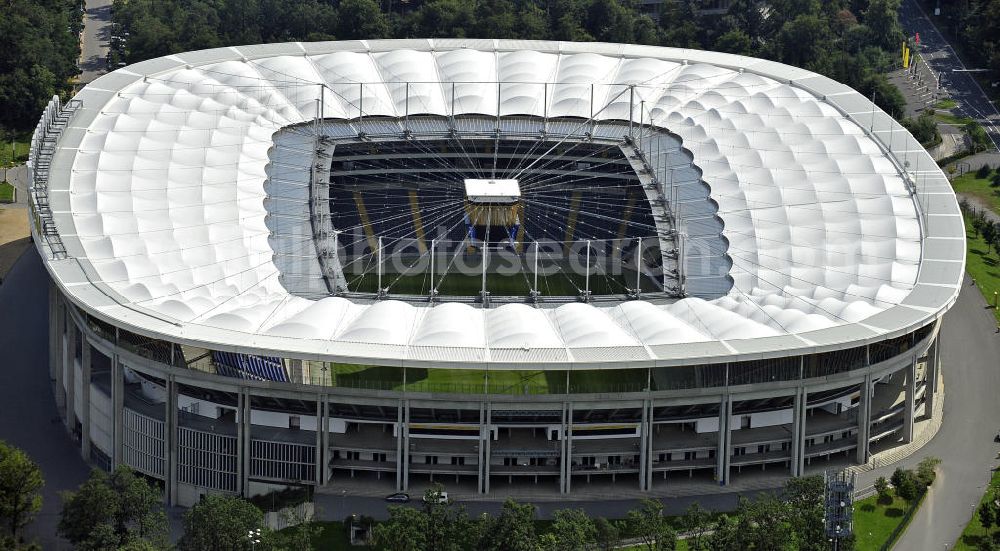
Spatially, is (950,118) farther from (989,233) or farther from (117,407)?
(117,407)

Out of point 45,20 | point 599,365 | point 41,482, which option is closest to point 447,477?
point 599,365

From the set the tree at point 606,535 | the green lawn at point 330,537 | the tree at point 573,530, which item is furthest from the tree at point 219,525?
the tree at point 606,535

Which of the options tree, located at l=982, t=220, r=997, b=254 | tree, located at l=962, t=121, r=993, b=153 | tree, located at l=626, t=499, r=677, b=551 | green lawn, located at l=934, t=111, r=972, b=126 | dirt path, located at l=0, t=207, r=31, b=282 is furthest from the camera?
green lawn, located at l=934, t=111, r=972, b=126

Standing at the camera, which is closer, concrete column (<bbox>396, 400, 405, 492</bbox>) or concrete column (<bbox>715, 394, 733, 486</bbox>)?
concrete column (<bbox>396, 400, 405, 492</bbox>)

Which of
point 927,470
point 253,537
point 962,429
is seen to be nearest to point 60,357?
point 253,537

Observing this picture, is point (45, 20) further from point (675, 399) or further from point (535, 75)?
point (675, 399)

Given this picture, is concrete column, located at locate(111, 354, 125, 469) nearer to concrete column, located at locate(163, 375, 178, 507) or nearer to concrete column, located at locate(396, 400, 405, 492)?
concrete column, located at locate(163, 375, 178, 507)

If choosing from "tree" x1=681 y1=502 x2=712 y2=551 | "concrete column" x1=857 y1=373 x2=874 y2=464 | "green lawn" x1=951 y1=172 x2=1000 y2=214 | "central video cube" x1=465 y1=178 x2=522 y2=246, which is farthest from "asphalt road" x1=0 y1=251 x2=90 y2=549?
"green lawn" x1=951 y1=172 x2=1000 y2=214
